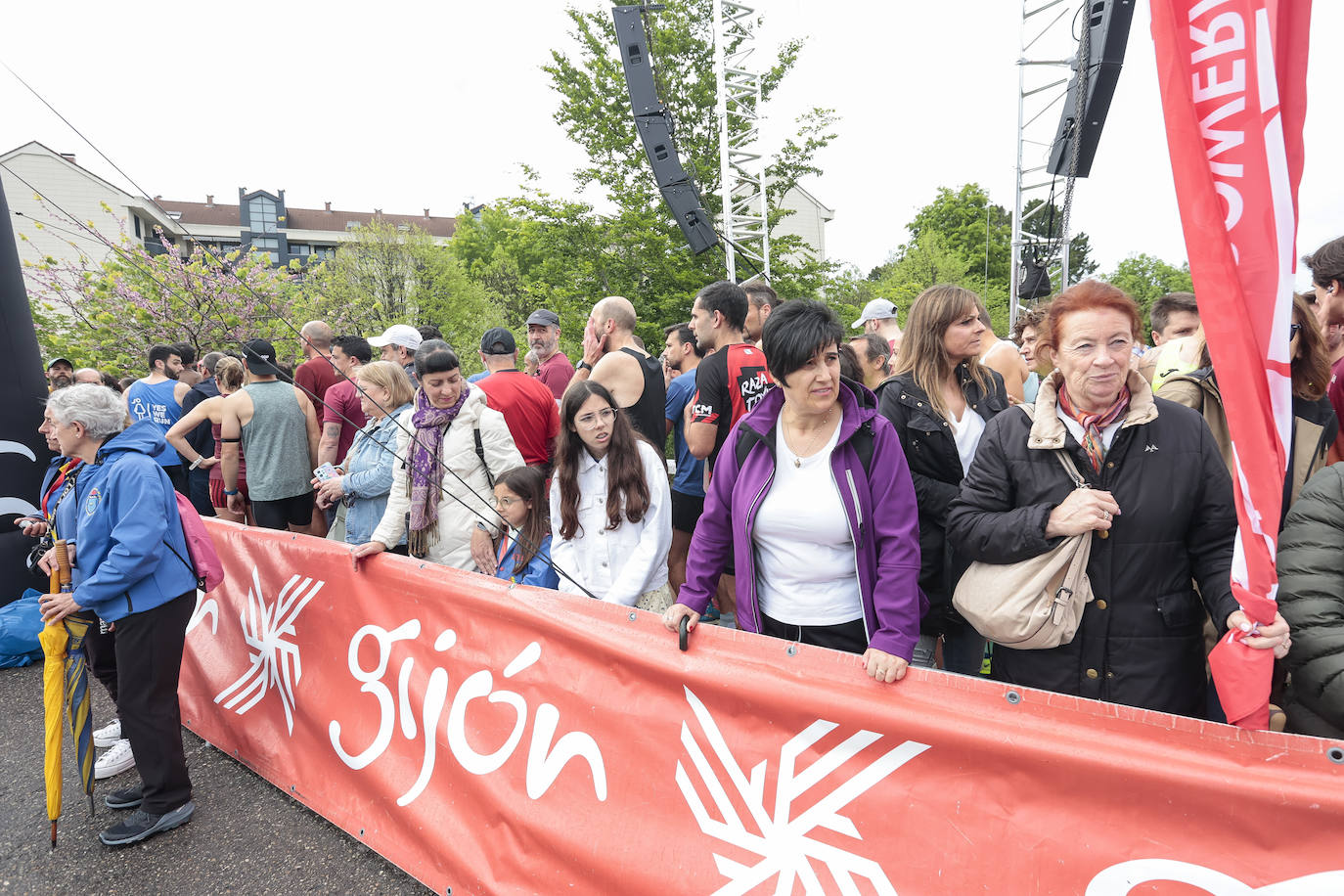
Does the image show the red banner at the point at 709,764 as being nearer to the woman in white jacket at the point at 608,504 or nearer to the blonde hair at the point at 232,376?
the woman in white jacket at the point at 608,504

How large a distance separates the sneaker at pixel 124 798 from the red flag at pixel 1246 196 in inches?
169

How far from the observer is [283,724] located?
11.0 feet

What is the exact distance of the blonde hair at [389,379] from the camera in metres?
4.60

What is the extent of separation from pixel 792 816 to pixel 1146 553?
1107 mm

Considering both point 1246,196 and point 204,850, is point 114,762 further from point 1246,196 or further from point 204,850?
point 1246,196

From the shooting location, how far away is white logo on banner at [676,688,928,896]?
178 centimetres

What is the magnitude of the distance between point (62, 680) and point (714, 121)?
13869mm

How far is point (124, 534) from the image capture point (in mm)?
3000

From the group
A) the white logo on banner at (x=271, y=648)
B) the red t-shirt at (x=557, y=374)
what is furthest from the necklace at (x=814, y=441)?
the red t-shirt at (x=557, y=374)

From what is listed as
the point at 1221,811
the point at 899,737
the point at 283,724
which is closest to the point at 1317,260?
the point at 1221,811

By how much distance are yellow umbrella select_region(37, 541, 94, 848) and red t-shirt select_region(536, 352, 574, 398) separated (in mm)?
3462

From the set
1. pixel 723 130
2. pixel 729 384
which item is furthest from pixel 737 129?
pixel 729 384

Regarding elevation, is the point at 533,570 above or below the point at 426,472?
below

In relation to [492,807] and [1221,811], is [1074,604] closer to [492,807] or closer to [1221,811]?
[1221,811]
